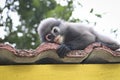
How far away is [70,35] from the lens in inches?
54.1

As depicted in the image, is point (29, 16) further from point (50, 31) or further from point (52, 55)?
point (52, 55)

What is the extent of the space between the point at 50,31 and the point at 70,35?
0.41 feet

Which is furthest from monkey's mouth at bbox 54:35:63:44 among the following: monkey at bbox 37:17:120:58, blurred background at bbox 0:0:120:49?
blurred background at bbox 0:0:120:49

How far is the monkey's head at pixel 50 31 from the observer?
135 centimetres

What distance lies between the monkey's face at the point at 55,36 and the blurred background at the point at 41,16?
2.8 inches

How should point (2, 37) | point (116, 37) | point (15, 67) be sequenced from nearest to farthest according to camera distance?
point (15, 67) < point (2, 37) < point (116, 37)

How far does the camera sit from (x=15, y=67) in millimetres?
1228

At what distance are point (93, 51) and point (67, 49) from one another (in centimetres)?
15

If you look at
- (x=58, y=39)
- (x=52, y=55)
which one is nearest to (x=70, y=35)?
(x=58, y=39)

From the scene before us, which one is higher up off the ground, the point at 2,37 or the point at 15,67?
the point at 2,37

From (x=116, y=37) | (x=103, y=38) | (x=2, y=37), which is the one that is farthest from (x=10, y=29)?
(x=116, y=37)

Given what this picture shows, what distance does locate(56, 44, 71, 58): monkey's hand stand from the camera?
1.28 meters

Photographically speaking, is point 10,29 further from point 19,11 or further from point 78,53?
point 78,53

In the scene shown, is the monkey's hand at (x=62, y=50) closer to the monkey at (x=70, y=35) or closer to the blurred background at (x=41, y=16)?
the monkey at (x=70, y=35)
